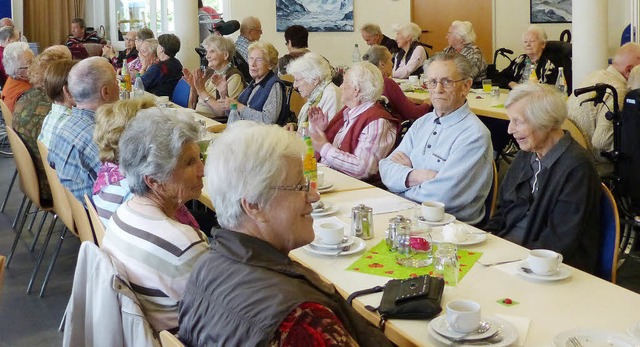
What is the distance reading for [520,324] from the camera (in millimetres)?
1964

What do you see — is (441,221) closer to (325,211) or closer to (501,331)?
(325,211)

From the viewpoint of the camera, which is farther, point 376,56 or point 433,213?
point 376,56

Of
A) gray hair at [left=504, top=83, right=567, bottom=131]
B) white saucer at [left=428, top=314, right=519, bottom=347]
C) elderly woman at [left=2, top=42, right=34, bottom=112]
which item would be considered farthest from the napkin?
elderly woman at [left=2, top=42, right=34, bottom=112]

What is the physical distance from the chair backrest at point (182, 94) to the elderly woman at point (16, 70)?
4.32ft

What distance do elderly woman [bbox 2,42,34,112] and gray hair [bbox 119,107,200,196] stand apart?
13.4 feet

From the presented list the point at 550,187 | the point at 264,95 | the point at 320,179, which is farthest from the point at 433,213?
the point at 264,95

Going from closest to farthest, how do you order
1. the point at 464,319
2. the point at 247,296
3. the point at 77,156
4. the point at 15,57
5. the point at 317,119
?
the point at 247,296 < the point at 464,319 < the point at 77,156 < the point at 317,119 < the point at 15,57

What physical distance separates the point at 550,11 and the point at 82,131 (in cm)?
826

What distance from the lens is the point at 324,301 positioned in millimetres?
1588

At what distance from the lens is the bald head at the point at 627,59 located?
18.0ft

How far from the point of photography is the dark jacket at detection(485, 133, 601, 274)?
2.79 metres

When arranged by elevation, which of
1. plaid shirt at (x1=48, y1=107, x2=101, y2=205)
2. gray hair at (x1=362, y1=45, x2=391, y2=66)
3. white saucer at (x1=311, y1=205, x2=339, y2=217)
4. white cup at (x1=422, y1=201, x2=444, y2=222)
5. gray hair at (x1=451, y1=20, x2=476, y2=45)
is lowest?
white saucer at (x1=311, y1=205, x2=339, y2=217)

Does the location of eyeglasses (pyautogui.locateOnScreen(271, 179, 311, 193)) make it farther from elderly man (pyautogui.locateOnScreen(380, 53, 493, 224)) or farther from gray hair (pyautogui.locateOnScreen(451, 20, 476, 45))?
gray hair (pyautogui.locateOnScreen(451, 20, 476, 45))

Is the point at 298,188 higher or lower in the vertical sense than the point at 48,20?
lower
